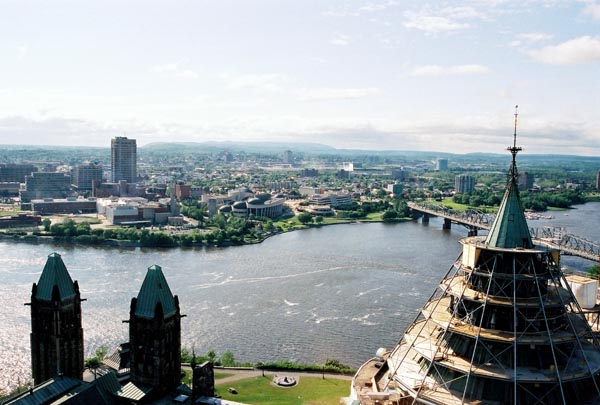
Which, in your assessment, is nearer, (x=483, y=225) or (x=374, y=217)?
(x=483, y=225)

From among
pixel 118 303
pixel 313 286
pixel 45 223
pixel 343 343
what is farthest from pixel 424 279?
pixel 45 223

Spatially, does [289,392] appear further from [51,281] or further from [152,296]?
[51,281]

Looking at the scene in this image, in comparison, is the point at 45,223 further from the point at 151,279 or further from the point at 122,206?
the point at 151,279

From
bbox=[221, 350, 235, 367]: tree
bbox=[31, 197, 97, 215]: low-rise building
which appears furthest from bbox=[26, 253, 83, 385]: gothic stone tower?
bbox=[31, 197, 97, 215]: low-rise building

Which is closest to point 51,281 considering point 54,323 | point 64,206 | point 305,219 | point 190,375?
point 54,323

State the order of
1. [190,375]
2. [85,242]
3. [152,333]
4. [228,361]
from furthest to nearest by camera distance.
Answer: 1. [85,242]
2. [228,361]
3. [190,375]
4. [152,333]

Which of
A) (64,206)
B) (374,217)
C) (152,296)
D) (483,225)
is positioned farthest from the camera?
(374,217)

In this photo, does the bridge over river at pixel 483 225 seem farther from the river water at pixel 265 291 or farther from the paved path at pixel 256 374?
the paved path at pixel 256 374

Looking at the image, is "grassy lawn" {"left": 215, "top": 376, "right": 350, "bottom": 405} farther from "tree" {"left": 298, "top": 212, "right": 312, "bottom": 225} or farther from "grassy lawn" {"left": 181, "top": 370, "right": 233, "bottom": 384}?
"tree" {"left": 298, "top": 212, "right": 312, "bottom": 225}
